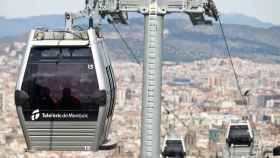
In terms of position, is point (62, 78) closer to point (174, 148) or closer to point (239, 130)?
point (239, 130)

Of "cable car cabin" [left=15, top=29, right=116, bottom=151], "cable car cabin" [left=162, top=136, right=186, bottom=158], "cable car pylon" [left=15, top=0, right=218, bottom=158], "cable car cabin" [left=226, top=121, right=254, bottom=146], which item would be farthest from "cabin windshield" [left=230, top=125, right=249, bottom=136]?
"cable car cabin" [left=15, top=29, right=116, bottom=151]

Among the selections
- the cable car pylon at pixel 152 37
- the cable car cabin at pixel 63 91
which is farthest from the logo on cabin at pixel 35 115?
the cable car pylon at pixel 152 37

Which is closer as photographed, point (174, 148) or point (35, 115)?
point (35, 115)

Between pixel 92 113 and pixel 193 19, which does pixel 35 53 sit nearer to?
pixel 92 113

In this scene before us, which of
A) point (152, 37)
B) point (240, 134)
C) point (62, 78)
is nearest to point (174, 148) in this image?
point (240, 134)

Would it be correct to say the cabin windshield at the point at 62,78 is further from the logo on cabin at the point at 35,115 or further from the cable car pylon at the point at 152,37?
the cable car pylon at the point at 152,37
